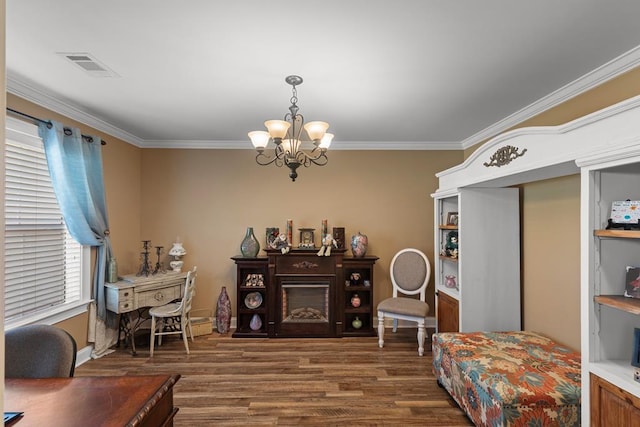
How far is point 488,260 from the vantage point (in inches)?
124

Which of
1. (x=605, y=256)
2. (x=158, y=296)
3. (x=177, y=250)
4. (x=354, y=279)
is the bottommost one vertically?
(x=158, y=296)

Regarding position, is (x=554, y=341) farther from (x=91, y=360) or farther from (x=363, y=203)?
(x=91, y=360)

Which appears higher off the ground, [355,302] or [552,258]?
[552,258]

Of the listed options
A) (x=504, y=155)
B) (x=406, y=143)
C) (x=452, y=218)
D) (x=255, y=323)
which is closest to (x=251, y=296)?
(x=255, y=323)

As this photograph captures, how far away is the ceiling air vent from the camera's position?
2148 millimetres

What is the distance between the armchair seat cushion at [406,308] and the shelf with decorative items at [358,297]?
1.27ft

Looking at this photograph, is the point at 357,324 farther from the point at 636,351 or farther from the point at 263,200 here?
the point at 636,351

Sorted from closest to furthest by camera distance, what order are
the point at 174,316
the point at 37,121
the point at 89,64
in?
the point at 89,64 < the point at 37,121 < the point at 174,316

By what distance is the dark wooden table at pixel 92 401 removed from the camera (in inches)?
45.0

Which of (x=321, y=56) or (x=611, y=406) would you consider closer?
(x=611, y=406)

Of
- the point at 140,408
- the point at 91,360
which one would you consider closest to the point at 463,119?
the point at 140,408

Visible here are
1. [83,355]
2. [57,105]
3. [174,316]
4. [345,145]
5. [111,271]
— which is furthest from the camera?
[345,145]

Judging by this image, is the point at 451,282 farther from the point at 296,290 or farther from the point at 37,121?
the point at 37,121

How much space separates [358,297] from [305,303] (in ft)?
2.33
